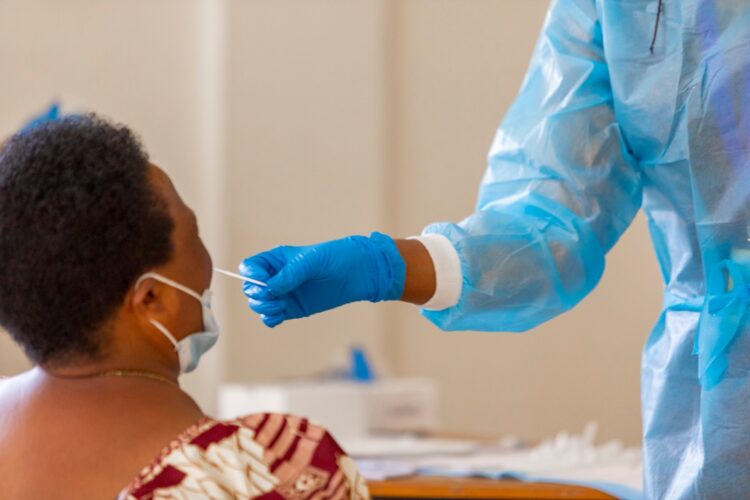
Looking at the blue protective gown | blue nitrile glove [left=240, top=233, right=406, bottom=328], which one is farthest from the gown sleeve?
blue nitrile glove [left=240, top=233, right=406, bottom=328]

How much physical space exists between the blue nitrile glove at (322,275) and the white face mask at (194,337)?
4.2 inches

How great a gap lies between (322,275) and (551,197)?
1.15ft

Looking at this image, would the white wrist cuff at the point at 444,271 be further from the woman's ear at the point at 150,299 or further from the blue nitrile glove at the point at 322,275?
the woman's ear at the point at 150,299

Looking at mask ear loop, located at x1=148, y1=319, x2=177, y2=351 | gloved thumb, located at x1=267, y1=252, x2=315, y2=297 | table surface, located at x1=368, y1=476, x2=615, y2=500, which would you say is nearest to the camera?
mask ear loop, located at x1=148, y1=319, x2=177, y2=351

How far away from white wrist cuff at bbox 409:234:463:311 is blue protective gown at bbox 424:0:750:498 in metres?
0.01

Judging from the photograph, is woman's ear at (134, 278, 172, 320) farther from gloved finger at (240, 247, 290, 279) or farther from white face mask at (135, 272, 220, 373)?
gloved finger at (240, 247, 290, 279)

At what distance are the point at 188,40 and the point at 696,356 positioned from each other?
253cm

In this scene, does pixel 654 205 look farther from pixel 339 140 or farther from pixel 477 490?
pixel 339 140

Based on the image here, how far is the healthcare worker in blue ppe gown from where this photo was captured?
1353 millimetres

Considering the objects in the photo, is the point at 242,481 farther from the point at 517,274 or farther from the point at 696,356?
the point at 696,356

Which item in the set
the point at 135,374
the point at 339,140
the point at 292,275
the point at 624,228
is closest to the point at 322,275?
the point at 292,275

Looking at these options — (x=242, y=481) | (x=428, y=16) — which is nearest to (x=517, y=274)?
(x=242, y=481)

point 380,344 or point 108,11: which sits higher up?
point 108,11

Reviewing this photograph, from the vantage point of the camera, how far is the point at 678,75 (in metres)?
1.42
